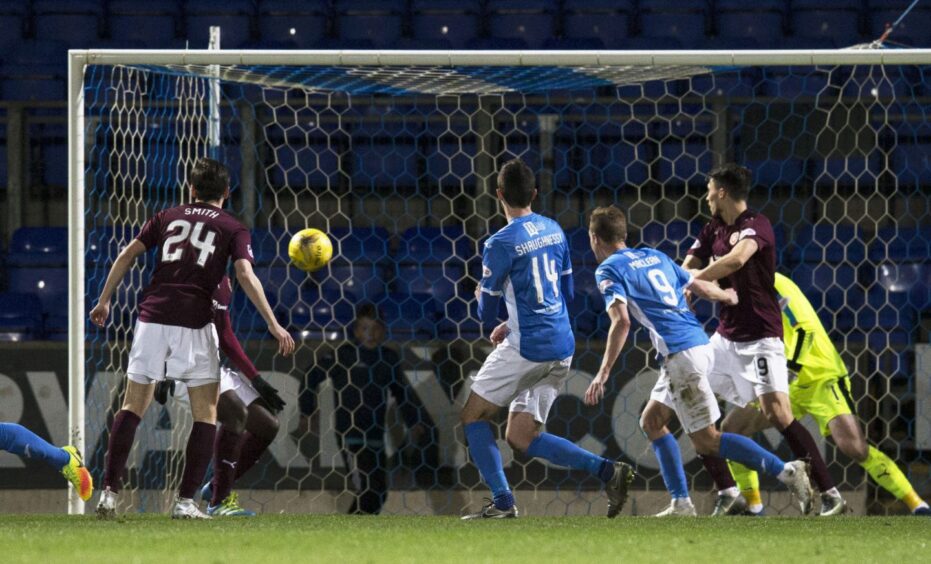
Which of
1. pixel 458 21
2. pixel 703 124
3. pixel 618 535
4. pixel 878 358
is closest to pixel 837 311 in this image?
pixel 878 358

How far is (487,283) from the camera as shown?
20.9 ft

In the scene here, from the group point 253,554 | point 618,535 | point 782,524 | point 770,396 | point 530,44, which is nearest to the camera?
point 253,554

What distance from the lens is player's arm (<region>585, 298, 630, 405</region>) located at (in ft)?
21.2

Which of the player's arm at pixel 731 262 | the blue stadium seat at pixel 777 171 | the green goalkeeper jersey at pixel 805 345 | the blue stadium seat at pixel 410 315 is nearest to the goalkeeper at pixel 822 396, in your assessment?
the green goalkeeper jersey at pixel 805 345

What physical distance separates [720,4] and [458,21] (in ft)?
7.41

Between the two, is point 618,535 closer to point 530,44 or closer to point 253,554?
point 253,554

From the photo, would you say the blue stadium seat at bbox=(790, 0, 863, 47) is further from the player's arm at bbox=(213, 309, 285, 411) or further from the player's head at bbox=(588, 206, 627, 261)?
the player's arm at bbox=(213, 309, 285, 411)

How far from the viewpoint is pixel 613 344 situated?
21.5ft

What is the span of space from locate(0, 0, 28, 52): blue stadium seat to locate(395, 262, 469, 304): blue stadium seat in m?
5.01

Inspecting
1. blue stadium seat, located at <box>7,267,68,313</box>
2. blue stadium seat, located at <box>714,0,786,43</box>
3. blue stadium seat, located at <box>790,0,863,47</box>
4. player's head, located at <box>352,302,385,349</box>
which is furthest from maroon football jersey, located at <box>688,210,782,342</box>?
blue stadium seat, located at <box>790,0,863,47</box>

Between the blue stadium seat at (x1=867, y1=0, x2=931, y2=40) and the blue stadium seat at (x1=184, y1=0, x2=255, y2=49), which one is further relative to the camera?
the blue stadium seat at (x1=184, y1=0, x2=255, y2=49)

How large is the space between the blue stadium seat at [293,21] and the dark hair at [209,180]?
6.29 m

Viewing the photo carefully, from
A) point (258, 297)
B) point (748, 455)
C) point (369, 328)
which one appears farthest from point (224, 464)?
point (748, 455)

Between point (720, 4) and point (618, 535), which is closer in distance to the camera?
point (618, 535)
